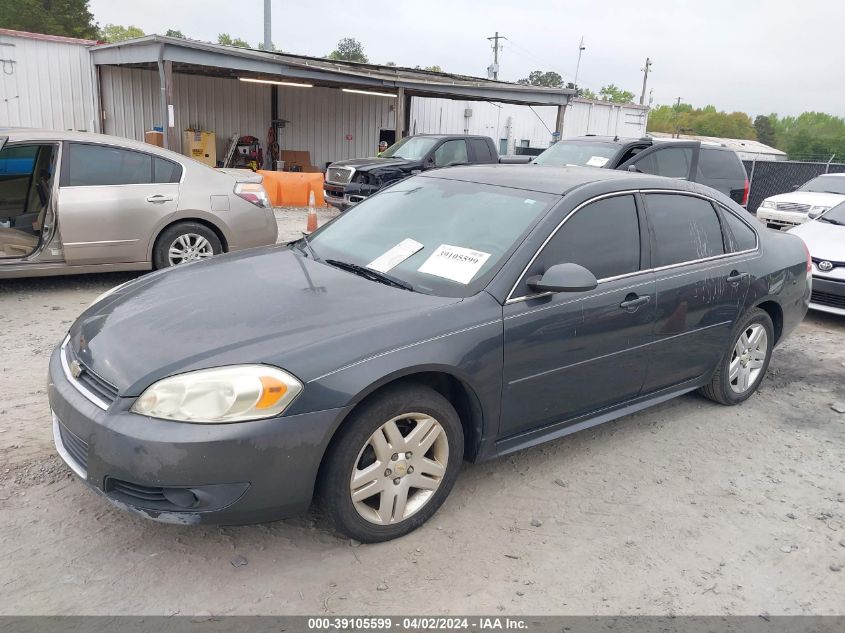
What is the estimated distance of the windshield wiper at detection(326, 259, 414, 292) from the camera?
10.7ft

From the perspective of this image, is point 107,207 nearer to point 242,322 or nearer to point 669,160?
point 242,322

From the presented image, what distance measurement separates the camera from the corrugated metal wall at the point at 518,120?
968 inches

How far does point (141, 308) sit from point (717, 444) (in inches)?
136

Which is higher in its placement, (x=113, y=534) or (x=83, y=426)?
(x=83, y=426)

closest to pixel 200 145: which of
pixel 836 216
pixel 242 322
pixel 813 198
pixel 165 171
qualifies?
pixel 165 171

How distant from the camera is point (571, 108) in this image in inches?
1096

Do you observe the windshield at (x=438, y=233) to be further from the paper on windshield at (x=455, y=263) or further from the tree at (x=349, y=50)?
the tree at (x=349, y=50)

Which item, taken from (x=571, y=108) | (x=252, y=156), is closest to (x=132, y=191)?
(x=252, y=156)

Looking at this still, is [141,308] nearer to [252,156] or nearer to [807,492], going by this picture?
[807,492]

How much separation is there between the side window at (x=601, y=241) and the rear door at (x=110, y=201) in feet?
14.9

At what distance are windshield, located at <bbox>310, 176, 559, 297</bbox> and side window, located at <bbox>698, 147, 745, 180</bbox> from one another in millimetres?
8741

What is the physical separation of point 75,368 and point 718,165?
1129 cm

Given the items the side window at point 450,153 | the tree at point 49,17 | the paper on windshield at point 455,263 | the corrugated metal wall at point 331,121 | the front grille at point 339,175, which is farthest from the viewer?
the tree at point 49,17

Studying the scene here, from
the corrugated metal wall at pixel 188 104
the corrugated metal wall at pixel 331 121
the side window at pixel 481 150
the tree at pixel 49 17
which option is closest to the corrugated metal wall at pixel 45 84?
the corrugated metal wall at pixel 188 104
